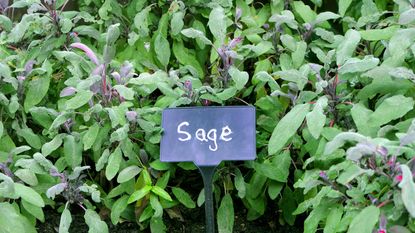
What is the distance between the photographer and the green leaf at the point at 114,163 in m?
2.17

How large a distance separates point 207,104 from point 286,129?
354 mm

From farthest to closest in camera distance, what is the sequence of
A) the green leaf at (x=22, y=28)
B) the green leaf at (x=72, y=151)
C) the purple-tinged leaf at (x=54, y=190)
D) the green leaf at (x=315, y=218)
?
1. the green leaf at (x=22, y=28)
2. the green leaf at (x=72, y=151)
3. the purple-tinged leaf at (x=54, y=190)
4. the green leaf at (x=315, y=218)

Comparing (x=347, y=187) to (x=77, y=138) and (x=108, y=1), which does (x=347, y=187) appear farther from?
(x=108, y=1)

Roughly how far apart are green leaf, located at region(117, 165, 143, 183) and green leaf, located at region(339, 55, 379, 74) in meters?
0.71

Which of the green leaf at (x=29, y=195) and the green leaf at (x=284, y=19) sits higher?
the green leaf at (x=284, y=19)

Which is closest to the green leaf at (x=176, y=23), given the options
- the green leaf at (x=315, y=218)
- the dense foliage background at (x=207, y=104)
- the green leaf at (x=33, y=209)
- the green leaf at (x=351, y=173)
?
the dense foliage background at (x=207, y=104)

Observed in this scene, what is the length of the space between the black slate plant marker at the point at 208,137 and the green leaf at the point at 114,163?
0.18 m

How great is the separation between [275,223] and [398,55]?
2.45 feet

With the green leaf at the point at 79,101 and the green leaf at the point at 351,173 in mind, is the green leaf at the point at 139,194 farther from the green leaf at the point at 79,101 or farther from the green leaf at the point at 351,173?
the green leaf at the point at 351,173

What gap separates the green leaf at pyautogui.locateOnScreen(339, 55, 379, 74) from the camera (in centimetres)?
208

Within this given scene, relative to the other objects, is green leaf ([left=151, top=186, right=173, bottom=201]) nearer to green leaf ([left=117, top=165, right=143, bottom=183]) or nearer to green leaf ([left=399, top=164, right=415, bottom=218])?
green leaf ([left=117, top=165, right=143, bottom=183])

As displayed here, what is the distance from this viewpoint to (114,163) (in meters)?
2.19

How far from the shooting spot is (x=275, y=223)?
246 cm

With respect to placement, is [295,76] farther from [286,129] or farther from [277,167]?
[277,167]
